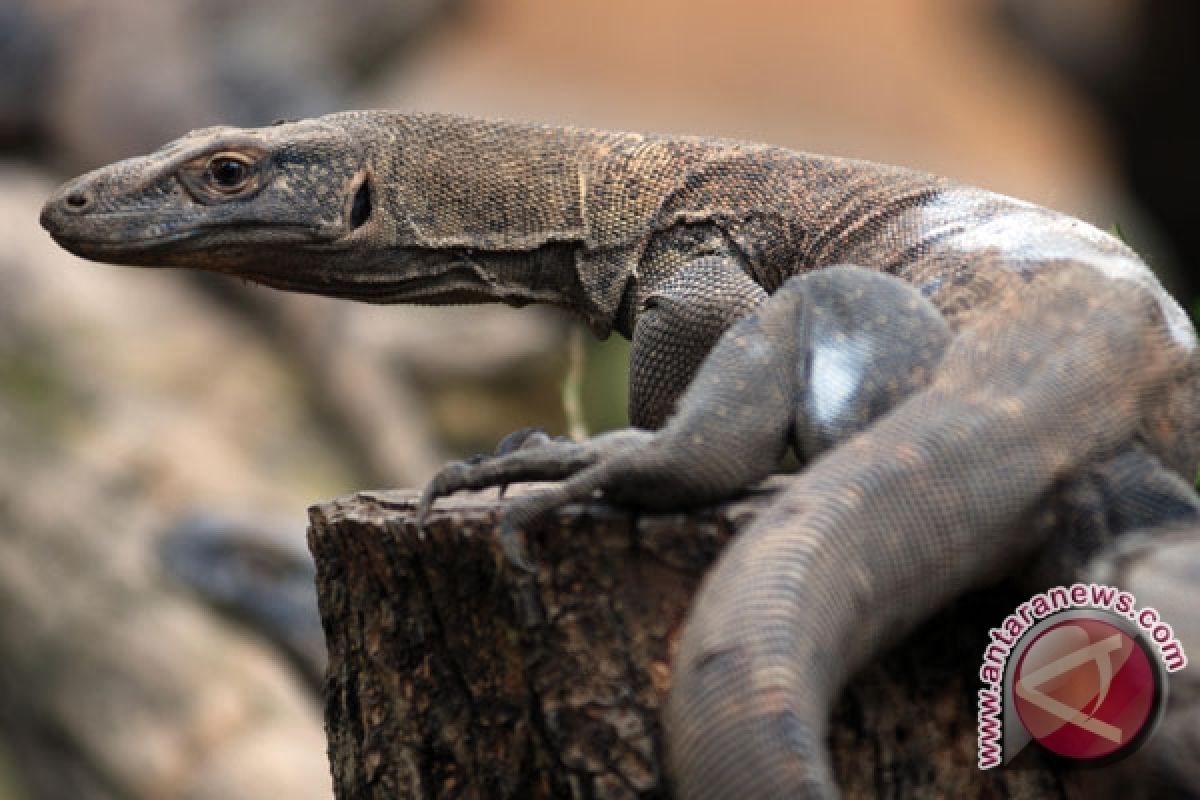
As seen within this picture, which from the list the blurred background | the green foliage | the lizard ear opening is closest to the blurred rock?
the blurred background

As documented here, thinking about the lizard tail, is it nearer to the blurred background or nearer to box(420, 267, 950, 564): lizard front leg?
box(420, 267, 950, 564): lizard front leg

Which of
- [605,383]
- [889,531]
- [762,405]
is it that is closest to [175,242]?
[762,405]

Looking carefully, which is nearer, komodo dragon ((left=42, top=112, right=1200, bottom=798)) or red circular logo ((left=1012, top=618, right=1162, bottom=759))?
komodo dragon ((left=42, top=112, right=1200, bottom=798))

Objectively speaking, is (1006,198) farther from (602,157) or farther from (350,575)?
(350,575)

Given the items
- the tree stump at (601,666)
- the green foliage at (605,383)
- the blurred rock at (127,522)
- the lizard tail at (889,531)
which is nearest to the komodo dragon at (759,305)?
the lizard tail at (889,531)

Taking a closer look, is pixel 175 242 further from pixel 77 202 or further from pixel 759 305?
pixel 759 305

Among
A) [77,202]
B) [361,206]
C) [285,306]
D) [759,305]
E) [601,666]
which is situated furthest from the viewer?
[285,306]

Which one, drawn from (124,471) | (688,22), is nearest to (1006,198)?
(124,471)
